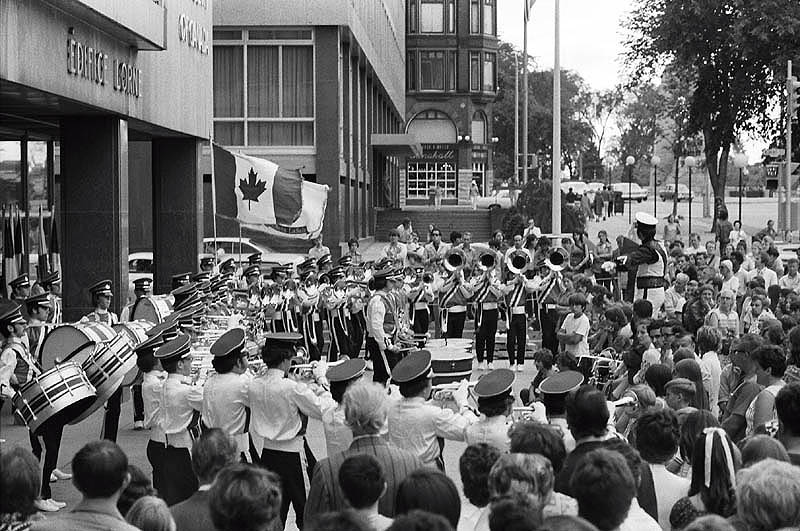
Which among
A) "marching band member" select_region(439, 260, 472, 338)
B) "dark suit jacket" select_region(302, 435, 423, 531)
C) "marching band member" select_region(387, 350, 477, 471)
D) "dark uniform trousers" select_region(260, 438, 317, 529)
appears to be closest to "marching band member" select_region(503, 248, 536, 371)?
"marching band member" select_region(439, 260, 472, 338)

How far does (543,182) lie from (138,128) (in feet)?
74.9

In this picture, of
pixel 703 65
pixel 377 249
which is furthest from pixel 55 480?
pixel 703 65

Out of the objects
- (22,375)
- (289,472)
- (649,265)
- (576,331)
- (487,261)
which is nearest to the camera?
(289,472)

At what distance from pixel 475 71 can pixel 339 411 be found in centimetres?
7914

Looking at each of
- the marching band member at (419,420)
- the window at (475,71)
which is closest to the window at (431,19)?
the window at (475,71)

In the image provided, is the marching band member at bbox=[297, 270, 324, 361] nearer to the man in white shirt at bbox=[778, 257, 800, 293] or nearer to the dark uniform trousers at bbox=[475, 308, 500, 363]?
the dark uniform trousers at bbox=[475, 308, 500, 363]

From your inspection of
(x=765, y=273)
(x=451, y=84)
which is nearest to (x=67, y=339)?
(x=765, y=273)

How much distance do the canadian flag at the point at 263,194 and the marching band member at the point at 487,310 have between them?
8.83 feet

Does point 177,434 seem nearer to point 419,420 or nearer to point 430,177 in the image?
point 419,420

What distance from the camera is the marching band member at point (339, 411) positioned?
332 inches

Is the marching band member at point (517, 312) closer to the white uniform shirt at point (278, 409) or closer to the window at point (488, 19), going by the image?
the white uniform shirt at point (278, 409)

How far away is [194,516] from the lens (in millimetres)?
6402

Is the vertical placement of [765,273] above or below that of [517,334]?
above

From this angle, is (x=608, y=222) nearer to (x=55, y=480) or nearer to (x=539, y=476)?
(x=55, y=480)
